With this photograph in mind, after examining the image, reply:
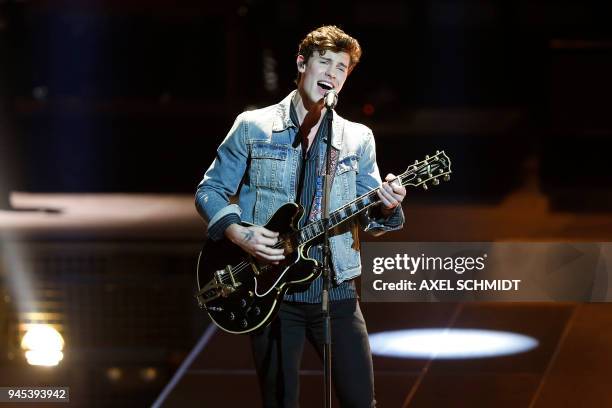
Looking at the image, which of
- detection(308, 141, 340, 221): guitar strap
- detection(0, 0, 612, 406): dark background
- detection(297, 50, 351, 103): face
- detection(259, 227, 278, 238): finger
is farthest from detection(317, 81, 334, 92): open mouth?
detection(0, 0, 612, 406): dark background

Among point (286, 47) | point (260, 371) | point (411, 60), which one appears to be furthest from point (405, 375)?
point (411, 60)

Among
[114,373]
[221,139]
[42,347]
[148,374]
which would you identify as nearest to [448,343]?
[148,374]

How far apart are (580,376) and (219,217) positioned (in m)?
3.07

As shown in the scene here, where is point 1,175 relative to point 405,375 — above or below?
above

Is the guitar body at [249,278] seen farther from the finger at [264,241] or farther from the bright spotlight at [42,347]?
the bright spotlight at [42,347]

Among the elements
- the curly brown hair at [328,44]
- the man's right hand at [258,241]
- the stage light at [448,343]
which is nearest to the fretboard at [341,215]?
the man's right hand at [258,241]

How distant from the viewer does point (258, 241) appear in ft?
13.2

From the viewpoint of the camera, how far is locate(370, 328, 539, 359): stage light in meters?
6.96

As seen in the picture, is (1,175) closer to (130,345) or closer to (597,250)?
(130,345)

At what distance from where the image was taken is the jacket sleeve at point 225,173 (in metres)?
4.17

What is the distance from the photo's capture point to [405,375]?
6434mm

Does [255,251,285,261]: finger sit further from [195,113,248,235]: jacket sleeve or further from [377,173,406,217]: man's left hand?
[377,173,406,217]: man's left hand

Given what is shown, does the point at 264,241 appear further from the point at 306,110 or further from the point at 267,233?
the point at 306,110

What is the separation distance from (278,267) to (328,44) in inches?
31.7
